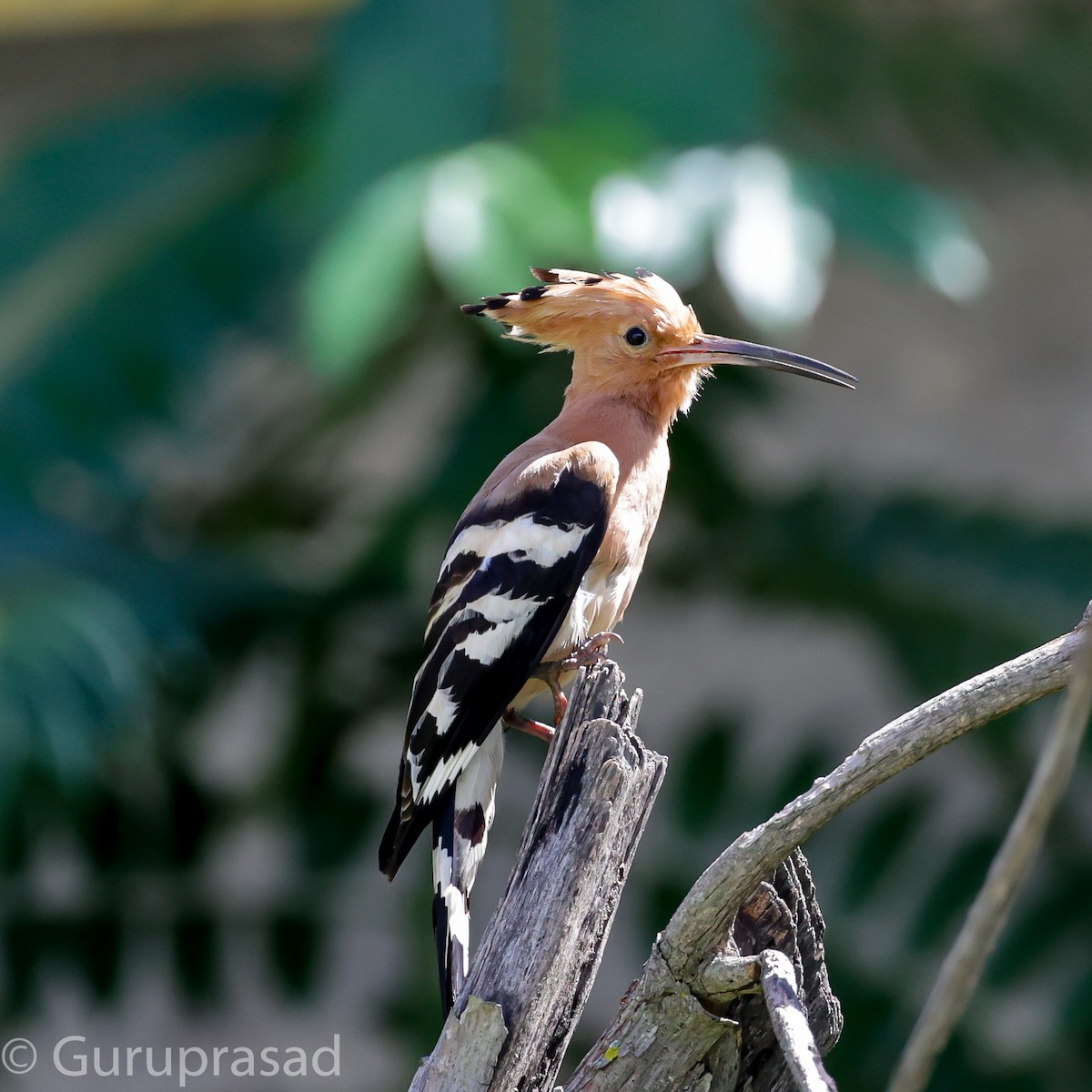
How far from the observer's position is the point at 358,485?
4.32 meters

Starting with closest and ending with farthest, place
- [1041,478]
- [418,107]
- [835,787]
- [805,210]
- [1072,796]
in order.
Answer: [835,787], [805,210], [418,107], [1072,796], [1041,478]

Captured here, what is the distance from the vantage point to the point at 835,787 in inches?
50.3

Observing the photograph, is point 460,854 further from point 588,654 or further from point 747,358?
point 747,358

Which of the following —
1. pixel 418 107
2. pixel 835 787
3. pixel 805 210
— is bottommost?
pixel 835 787

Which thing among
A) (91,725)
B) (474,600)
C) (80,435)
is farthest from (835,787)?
(80,435)

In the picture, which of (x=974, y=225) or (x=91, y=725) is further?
(x=974, y=225)

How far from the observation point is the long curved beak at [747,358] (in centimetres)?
212

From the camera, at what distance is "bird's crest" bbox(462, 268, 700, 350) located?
2217 mm

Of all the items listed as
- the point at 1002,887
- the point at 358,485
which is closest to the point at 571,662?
the point at 1002,887

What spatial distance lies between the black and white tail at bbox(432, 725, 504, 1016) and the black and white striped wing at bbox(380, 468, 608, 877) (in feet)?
0.14

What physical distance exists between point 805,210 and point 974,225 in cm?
140

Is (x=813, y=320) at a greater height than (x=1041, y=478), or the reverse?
(x=813, y=320)

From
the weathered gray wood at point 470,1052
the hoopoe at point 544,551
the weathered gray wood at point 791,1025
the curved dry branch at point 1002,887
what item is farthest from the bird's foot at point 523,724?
the curved dry branch at point 1002,887

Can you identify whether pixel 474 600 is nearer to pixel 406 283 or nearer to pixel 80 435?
pixel 406 283
